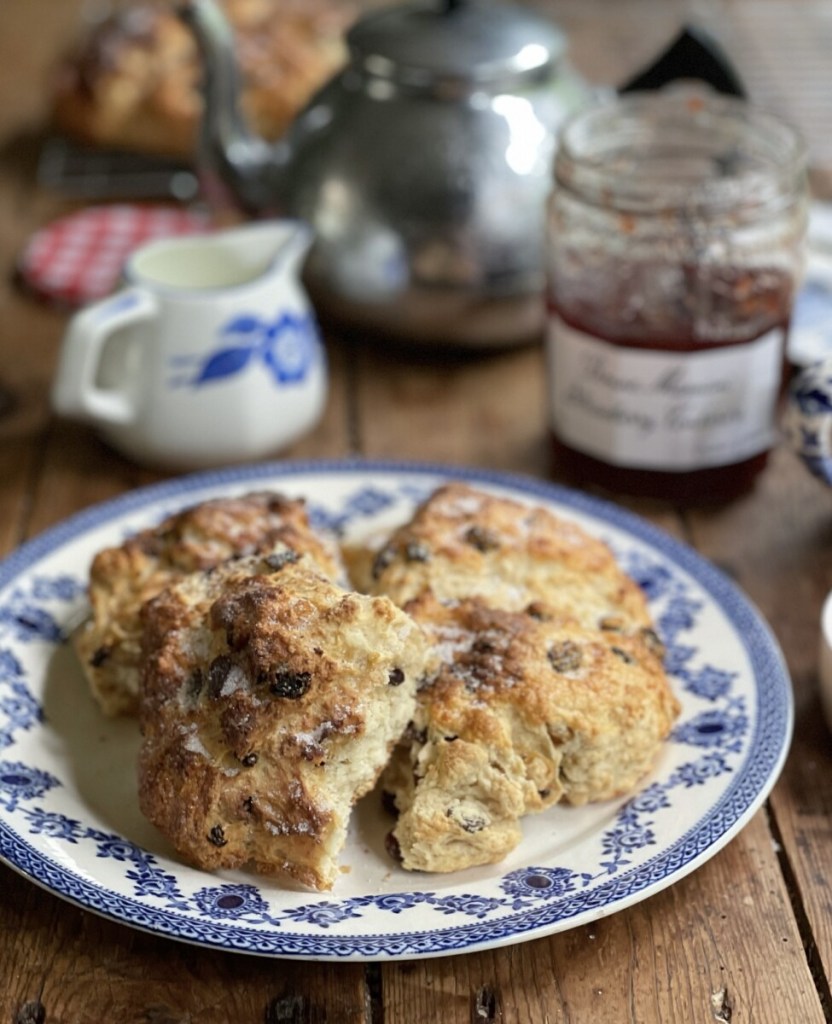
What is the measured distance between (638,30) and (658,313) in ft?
5.60

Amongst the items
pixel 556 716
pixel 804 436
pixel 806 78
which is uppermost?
pixel 556 716

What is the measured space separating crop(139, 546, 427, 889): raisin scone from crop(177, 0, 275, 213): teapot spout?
3.52 feet

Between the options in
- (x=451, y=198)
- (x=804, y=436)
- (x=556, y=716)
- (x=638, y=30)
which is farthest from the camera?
(x=638, y=30)

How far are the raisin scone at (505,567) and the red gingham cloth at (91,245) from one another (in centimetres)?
98

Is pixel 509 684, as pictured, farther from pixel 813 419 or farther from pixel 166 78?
pixel 166 78

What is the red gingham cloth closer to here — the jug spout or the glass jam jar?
the jug spout

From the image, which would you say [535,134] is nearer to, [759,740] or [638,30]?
[759,740]

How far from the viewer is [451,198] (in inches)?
72.5

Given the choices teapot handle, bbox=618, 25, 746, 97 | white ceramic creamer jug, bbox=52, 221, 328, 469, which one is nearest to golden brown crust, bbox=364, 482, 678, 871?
white ceramic creamer jug, bbox=52, 221, 328, 469

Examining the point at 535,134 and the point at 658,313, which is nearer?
the point at 658,313

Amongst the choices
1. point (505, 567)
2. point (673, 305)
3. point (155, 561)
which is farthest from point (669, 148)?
point (155, 561)

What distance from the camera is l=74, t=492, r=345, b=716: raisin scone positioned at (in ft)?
4.13

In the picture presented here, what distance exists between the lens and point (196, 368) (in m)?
1.69

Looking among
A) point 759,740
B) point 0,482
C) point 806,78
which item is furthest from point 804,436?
point 806,78
